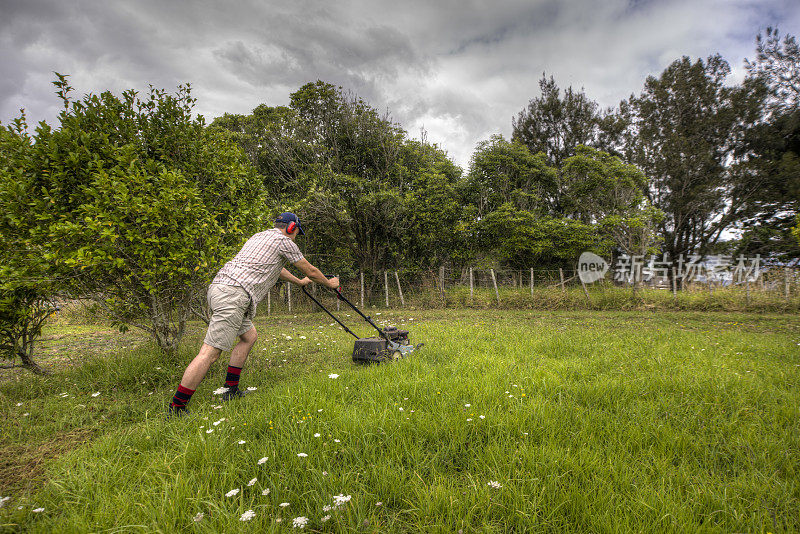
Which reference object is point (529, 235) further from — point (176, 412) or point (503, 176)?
point (176, 412)

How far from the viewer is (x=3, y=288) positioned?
12.1 ft

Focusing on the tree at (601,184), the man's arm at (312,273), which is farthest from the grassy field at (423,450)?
the tree at (601,184)

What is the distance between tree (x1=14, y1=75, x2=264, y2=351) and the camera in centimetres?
396

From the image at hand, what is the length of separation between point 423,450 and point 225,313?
2.50 meters

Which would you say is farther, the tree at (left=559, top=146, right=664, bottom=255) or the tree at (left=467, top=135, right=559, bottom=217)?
the tree at (left=467, top=135, right=559, bottom=217)

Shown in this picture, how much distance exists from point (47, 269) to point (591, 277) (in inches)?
817

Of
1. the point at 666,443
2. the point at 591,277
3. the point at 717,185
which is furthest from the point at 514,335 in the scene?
the point at 717,185

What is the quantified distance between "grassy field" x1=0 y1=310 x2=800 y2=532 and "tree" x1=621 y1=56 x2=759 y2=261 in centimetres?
2573

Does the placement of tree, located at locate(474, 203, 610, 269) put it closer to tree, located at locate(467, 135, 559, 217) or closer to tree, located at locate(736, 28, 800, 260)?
tree, located at locate(467, 135, 559, 217)

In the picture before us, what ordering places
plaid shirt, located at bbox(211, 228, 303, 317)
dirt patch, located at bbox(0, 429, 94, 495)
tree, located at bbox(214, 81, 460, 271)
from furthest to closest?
tree, located at bbox(214, 81, 460, 271) → plaid shirt, located at bbox(211, 228, 303, 317) → dirt patch, located at bbox(0, 429, 94, 495)

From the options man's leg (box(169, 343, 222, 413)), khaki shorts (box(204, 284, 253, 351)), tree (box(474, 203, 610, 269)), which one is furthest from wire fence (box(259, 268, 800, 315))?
man's leg (box(169, 343, 222, 413))

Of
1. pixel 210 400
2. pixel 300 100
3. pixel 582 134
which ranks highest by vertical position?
pixel 582 134

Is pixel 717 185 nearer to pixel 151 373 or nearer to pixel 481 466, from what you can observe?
pixel 481 466

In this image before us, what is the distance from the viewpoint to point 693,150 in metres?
23.6
